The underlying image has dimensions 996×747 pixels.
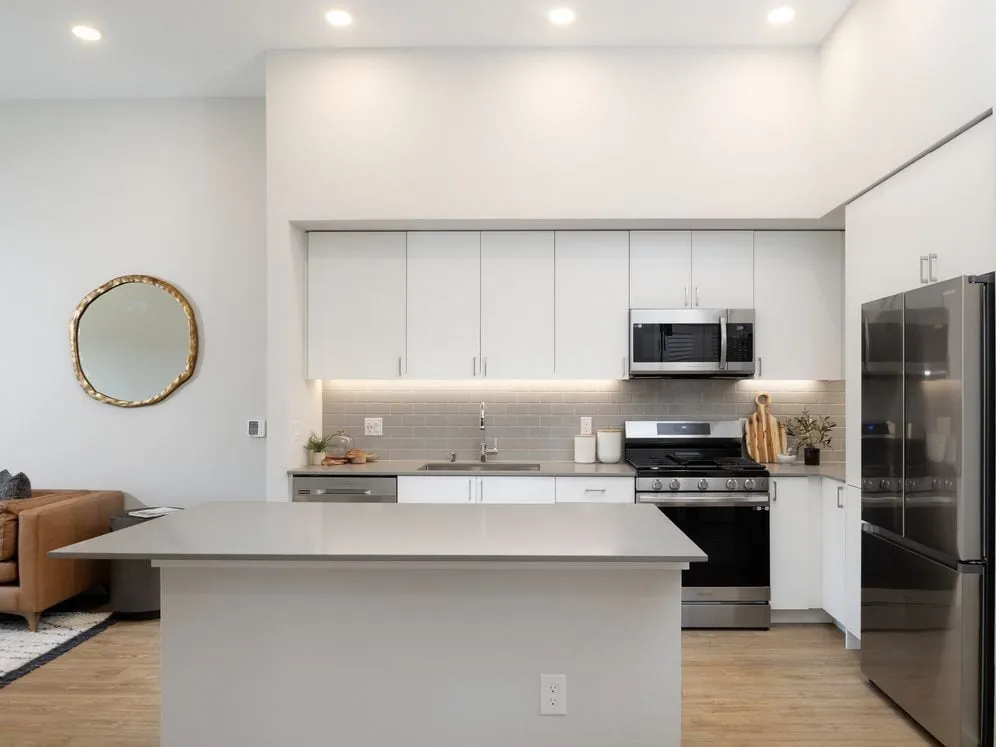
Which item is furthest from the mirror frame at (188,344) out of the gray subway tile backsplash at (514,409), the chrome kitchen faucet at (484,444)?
the chrome kitchen faucet at (484,444)

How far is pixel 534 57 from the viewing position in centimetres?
446

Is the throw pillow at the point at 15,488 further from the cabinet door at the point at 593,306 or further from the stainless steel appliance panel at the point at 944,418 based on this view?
the stainless steel appliance panel at the point at 944,418

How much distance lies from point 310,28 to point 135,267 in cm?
206

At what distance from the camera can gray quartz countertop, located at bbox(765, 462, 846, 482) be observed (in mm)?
4367

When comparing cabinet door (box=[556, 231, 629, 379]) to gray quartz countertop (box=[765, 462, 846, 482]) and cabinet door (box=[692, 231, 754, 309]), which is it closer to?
cabinet door (box=[692, 231, 754, 309])

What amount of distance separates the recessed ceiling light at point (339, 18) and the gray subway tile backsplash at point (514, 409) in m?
2.14

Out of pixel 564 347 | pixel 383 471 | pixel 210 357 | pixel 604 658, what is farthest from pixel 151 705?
pixel 564 347

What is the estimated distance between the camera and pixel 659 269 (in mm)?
4734

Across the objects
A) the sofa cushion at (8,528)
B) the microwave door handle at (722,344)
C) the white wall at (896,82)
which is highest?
the white wall at (896,82)

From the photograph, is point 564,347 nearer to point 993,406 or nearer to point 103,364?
point 993,406

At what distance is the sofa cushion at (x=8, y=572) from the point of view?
4348 millimetres

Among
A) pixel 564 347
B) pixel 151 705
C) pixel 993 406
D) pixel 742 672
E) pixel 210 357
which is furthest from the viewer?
pixel 210 357

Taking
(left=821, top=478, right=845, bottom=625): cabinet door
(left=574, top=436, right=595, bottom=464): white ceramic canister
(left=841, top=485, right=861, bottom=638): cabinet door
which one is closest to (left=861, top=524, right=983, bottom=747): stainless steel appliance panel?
(left=841, top=485, right=861, bottom=638): cabinet door

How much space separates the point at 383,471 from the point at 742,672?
2135 millimetres
